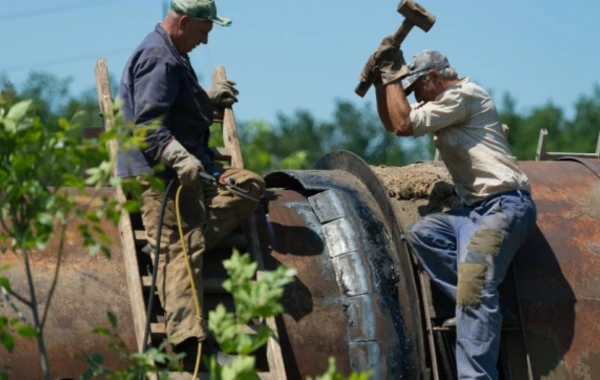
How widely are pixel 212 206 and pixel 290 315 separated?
0.70 metres

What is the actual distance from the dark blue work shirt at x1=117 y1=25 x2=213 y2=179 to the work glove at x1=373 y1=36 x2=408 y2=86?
99 cm

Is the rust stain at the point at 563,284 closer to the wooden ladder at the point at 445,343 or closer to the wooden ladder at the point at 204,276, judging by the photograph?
the wooden ladder at the point at 445,343

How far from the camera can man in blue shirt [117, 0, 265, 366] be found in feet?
21.4

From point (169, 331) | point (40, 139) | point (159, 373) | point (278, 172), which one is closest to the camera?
point (40, 139)

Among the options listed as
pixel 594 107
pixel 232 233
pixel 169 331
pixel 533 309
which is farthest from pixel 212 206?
pixel 594 107

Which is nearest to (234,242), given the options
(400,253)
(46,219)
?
(400,253)

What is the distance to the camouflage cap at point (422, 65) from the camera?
7293 millimetres

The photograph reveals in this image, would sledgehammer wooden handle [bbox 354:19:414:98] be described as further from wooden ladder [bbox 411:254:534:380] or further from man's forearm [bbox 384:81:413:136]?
wooden ladder [bbox 411:254:534:380]

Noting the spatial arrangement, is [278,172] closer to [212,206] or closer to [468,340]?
[212,206]

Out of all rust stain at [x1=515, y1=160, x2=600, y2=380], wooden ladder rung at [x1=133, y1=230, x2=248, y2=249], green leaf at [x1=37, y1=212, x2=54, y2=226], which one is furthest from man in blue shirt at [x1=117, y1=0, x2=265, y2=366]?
Answer: green leaf at [x1=37, y1=212, x2=54, y2=226]

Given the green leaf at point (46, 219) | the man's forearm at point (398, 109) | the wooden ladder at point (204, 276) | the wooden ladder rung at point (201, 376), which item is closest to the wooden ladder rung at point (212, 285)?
the wooden ladder at point (204, 276)

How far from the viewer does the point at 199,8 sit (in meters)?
6.99

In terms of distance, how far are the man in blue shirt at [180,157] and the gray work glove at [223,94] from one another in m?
0.50

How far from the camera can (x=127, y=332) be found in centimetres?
658
